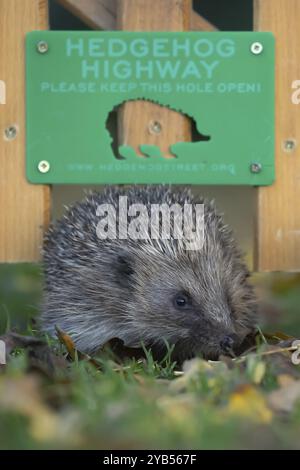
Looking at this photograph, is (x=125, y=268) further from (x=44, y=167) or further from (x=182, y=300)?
(x=44, y=167)

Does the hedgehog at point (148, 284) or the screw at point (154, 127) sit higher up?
the screw at point (154, 127)

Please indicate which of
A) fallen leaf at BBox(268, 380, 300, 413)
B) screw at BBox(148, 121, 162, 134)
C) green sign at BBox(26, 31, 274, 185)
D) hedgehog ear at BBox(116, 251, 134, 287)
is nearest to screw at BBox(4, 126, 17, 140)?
green sign at BBox(26, 31, 274, 185)

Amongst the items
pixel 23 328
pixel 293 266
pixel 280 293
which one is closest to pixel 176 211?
pixel 293 266

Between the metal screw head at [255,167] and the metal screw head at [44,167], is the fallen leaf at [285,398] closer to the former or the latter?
the metal screw head at [255,167]

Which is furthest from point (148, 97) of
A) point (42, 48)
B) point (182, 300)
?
point (182, 300)

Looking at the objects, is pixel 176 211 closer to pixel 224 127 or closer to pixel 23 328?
pixel 224 127

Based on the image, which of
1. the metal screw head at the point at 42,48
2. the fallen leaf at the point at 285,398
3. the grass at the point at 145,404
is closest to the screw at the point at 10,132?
the metal screw head at the point at 42,48

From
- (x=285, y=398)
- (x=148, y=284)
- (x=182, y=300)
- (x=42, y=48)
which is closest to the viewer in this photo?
(x=285, y=398)
